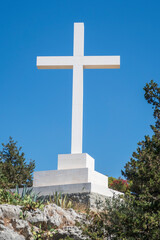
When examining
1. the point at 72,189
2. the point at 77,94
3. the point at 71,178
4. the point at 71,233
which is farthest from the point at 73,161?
the point at 71,233

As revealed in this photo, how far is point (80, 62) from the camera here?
42.5ft

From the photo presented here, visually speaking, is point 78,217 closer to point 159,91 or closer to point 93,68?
point 159,91

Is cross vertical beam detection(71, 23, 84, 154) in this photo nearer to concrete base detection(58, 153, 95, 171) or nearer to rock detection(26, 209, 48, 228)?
concrete base detection(58, 153, 95, 171)

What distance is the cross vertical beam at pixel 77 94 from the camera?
11977mm

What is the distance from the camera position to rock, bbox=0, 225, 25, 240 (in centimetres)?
749

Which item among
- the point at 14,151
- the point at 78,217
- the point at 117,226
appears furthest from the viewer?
the point at 14,151

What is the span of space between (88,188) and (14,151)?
8.54 meters

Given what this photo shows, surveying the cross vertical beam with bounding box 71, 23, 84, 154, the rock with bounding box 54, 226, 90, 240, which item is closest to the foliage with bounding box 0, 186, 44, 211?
the rock with bounding box 54, 226, 90, 240

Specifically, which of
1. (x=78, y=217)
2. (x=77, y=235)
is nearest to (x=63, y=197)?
(x=78, y=217)

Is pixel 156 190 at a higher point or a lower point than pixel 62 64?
lower

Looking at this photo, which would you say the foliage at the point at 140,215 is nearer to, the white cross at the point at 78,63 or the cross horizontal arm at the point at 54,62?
the white cross at the point at 78,63

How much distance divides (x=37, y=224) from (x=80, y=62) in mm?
6365

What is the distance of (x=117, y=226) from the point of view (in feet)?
24.1

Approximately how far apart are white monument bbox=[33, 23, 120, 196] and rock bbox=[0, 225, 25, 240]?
325cm
